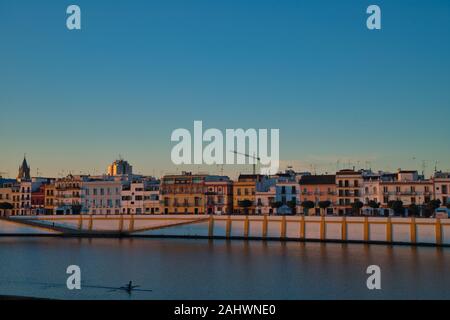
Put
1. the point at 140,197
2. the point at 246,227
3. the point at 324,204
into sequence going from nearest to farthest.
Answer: the point at 246,227 < the point at 324,204 < the point at 140,197

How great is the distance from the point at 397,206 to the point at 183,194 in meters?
31.4

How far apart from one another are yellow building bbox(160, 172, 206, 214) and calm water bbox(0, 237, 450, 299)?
76.9 ft

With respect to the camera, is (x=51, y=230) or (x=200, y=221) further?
(x=51, y=230)

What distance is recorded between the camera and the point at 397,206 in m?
79.5

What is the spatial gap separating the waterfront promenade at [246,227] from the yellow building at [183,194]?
1170 cm

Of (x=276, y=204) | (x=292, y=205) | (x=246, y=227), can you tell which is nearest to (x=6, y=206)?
(x=276, y=204)

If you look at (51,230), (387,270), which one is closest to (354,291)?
(387,270)

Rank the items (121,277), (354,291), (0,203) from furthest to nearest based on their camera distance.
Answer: (0,203) < (121,277) < (354,291)

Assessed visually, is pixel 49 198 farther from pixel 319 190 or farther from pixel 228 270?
pixel 228 270

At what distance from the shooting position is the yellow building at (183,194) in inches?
3679

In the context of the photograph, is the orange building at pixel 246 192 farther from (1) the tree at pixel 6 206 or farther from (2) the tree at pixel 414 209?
(1) the tree at pixel 6 206
